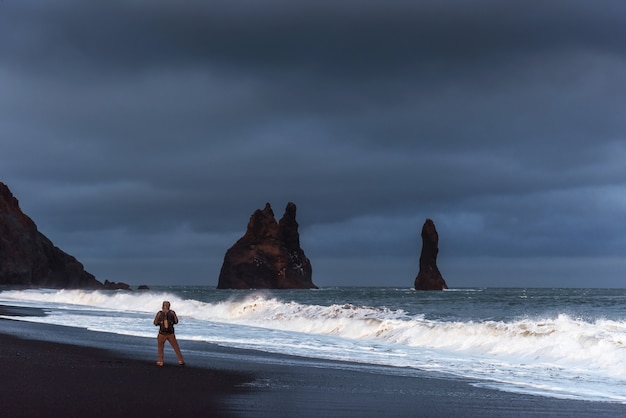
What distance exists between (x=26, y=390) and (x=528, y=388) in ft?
30.8

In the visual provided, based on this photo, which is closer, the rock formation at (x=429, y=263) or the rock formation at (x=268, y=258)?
the rock formation at (x=429, y=263)

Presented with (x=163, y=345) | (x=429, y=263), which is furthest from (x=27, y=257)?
(x=163, y=345)

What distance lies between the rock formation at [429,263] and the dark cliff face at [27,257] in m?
75.5

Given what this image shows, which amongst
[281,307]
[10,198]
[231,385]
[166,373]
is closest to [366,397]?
[231,385]

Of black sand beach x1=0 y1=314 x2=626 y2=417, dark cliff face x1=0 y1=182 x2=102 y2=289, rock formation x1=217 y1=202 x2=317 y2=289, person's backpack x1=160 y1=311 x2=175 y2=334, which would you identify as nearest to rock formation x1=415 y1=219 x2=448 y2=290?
rock formation x1=217 y1=202 x2=317 y2=289

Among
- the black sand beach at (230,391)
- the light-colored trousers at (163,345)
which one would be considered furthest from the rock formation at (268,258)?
the light-colored trousers at (163,345)

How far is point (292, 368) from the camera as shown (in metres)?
17.7

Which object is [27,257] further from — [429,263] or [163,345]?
[163,345]

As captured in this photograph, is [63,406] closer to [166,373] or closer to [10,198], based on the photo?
[166,373]

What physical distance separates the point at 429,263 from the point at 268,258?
4098 cm

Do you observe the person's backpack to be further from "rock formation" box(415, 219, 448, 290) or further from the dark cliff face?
"rock formation" box(415, 219, 448, 290)

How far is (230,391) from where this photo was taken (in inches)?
522

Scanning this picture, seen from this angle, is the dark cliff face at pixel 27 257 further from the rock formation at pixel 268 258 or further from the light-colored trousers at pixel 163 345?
the light-colored trousers at pixel 163 345

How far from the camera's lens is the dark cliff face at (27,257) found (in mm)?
143500
